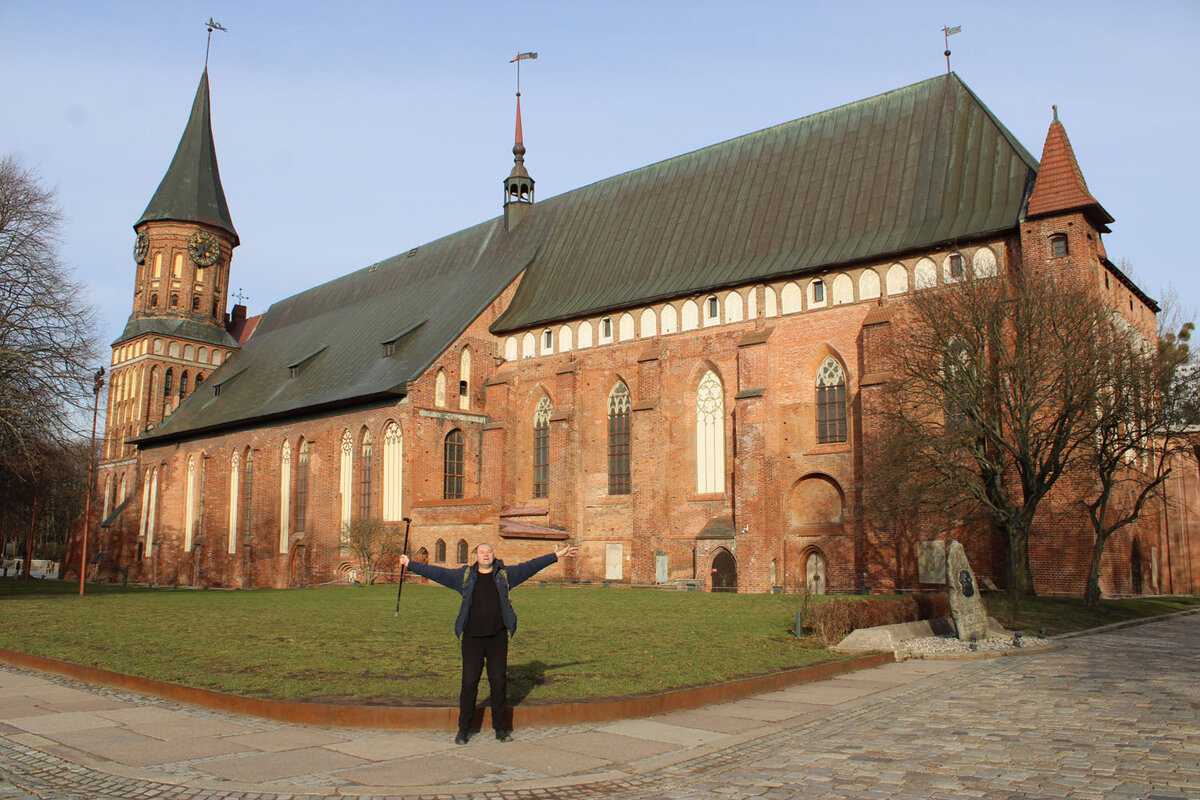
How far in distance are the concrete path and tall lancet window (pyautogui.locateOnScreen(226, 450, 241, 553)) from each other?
38.1m

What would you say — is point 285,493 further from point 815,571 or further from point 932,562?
point 932,562

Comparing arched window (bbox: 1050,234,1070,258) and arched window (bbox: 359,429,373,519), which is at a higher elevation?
arched window (bbox: 1050,234,1070,258)

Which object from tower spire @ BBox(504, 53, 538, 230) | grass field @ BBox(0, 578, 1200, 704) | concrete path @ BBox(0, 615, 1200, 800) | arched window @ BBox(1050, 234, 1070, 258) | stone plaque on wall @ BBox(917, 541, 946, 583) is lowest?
concrete path @ BBox(0, 615, 1200, 800)

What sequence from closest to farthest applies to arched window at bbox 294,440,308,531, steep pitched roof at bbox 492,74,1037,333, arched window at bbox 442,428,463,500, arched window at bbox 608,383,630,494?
1. steep pitched roof at bbox 492,74,1037,333
2. arched window at bbox 608,383,630,494
3. arched window at bbox 442,428,463,500
4. arched window at bbox 294,440,308,531

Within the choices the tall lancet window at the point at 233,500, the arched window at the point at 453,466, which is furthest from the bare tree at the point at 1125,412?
the tall lancet window at the point at 233,500

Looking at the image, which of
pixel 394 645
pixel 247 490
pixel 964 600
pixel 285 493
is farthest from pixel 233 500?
pixel 964 600

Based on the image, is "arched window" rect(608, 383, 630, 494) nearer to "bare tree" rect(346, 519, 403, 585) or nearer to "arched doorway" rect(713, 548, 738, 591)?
"arched doorway" rect(713, 548, 738, 591)

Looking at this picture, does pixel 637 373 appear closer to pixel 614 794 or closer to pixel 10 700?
pixel 10 700

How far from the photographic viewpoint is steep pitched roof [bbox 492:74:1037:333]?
27594 millimetres

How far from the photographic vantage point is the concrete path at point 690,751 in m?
6.27

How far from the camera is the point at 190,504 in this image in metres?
50.1

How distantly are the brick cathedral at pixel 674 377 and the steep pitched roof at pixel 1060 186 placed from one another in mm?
73

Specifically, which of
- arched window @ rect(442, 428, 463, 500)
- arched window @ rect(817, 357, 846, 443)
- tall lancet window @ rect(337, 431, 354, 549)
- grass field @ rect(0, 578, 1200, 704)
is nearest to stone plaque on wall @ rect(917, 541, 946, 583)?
grass field @ rect(0, 578, 1200, 704)

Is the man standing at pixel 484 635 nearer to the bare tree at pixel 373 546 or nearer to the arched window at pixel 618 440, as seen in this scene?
the arched window at pixel 618 440
